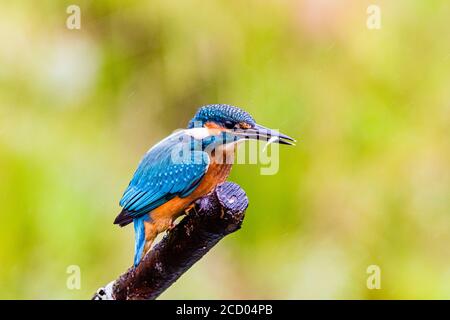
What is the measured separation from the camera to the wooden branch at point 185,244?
2.07 meters

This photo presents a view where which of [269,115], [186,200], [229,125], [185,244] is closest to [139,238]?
[186,200]

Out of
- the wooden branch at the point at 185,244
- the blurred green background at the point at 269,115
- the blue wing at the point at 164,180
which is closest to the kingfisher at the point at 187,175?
the blue wing at the point at 164,180

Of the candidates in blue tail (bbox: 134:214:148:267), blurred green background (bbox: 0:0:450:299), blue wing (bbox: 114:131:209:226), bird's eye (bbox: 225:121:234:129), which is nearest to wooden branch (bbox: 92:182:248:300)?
blue tail (bbox: 134:214:148:267)

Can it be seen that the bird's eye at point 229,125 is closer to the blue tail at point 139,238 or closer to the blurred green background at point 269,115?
the blue tail at point 139,238

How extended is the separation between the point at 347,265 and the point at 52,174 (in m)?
1.38

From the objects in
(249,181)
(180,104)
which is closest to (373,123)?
(249,181)

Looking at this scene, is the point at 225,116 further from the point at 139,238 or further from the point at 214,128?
the point at 139,238

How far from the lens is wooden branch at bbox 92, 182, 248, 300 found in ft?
6.79

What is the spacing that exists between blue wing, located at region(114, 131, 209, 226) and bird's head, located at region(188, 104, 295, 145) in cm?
9

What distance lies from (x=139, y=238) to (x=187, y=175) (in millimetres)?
248

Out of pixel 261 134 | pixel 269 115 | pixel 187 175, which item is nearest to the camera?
pixel 261 134

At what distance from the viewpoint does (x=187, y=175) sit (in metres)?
2.53

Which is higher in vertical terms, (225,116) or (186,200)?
(225,116)

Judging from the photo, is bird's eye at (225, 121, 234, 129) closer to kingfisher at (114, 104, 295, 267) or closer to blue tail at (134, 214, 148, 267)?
kingfisher at (114, 104, 295, 267)
